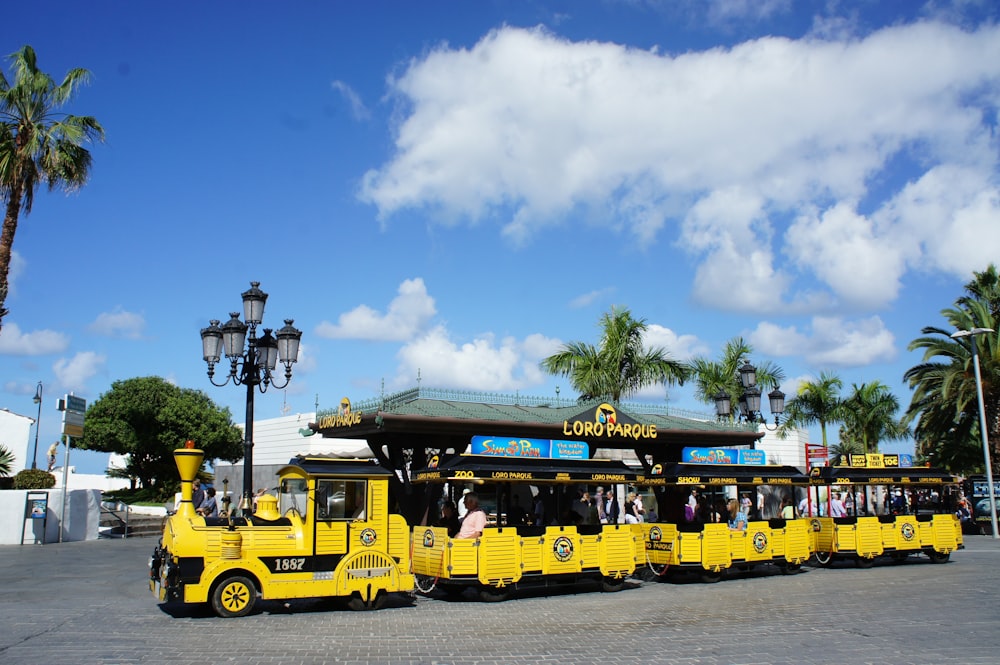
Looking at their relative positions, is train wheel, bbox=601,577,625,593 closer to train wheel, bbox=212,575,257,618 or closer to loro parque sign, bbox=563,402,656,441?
loro parque sign, bbox=563,402,656,441

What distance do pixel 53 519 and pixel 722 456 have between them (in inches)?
768

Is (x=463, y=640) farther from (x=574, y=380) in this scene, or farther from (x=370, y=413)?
(x=574, y=380)

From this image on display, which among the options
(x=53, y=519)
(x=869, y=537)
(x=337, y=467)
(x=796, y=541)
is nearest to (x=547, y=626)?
(x=337, y=467)

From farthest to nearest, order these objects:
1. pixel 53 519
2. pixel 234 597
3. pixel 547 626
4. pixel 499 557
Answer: pixel 53 519
pixel 499 557
pixel 234 597
pixel 547 626

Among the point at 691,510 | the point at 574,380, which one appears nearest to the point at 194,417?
the point at 574,380

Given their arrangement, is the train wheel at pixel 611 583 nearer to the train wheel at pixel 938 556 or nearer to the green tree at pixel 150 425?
the train wheel at pixel 938 556

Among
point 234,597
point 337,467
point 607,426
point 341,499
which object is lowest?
point 234,597

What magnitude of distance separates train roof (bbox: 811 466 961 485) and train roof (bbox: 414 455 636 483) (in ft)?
21.5

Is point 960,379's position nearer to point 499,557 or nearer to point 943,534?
point 943,534

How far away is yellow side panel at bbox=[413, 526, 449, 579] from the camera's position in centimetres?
1376

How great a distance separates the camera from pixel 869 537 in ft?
63.9

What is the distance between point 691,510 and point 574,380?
12394 mm

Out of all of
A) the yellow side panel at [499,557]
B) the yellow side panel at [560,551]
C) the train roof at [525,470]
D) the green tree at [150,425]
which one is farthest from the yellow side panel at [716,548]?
the green tree at [150,425]

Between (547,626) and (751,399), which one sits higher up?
(751,399)
